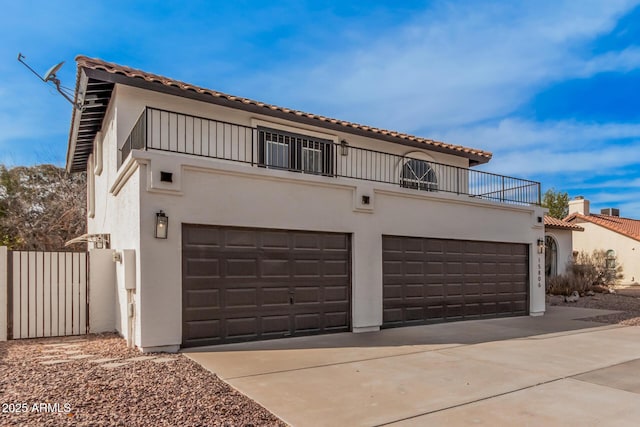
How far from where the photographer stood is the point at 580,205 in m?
32.0

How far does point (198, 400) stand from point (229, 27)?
10.1m

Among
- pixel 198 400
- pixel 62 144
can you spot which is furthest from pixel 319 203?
pixel 62 144

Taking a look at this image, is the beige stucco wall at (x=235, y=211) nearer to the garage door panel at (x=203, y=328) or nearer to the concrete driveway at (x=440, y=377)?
the garage door panel at (x=203, y=328)

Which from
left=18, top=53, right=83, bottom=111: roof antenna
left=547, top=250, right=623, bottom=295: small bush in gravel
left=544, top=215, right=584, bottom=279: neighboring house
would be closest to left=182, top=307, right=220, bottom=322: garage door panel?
left=18, top=53, right=83, bottom=111: roof antenna

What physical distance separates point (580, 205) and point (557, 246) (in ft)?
31.8

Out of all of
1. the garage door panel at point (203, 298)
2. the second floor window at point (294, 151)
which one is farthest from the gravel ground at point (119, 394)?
the second floor window at point (294, 151)

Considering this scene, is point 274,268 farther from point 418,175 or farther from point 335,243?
point 418,175

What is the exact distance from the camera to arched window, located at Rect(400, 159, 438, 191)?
1481cm

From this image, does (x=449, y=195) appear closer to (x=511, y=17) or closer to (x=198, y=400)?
(x=511, y=17)

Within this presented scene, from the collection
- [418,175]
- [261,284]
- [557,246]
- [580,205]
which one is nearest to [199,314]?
[261,284]

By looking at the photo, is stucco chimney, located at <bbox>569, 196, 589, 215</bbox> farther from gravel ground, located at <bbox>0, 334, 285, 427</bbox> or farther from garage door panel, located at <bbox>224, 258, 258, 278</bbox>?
gravel ground, located at <bbox>0, 334, 285, 427</bbox>

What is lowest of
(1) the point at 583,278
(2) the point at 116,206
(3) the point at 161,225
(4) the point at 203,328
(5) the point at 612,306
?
(5) the point at 612,306

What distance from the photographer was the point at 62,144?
82.0 ft

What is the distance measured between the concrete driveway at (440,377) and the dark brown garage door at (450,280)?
1.12 m
